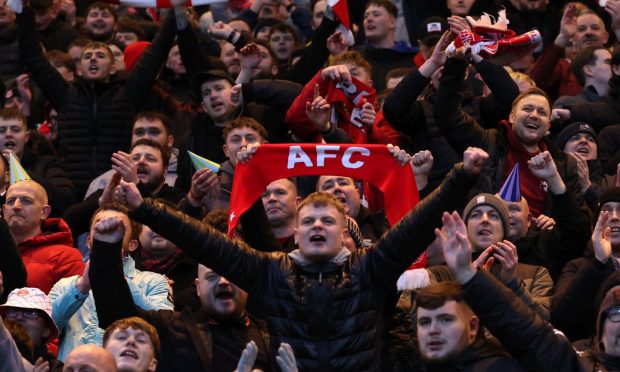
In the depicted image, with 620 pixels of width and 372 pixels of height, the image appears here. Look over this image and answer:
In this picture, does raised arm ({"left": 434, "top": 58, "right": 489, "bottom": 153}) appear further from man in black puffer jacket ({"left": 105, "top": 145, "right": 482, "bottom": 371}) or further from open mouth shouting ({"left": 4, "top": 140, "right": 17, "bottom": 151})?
open mouth shouting ({"left": 4, "top": 140, "right": 17, "bottom": 151})

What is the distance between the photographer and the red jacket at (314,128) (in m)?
12.5

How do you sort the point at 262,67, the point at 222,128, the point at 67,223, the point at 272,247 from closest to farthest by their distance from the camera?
the point at 272,247 → the point at 67,223 → the point at 222,128 → the point at 262,67

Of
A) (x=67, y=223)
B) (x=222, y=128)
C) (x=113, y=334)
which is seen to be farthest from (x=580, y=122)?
(x=113, y=334)

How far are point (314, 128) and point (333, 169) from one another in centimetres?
207

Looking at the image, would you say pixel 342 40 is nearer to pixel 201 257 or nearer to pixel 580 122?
pixel 580 122

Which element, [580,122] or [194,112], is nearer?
[580,122]

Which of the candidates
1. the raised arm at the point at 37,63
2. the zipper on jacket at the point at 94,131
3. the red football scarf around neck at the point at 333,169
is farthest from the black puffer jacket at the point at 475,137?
the raised arm at the point at 37,63

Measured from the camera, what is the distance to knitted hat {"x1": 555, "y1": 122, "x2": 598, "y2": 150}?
12.6 meters

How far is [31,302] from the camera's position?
33.3ft

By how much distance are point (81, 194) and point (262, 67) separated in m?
1.91

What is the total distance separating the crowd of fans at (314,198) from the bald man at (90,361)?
2 centimetres

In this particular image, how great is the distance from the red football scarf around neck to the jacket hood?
149cm

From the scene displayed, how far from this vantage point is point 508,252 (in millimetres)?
9766

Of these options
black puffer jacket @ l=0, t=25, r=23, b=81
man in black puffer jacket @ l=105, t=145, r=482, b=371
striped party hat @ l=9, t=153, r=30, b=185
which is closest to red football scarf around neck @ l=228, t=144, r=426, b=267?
man in black puffer jacket @ l=105, t=145, r=482, b=371
